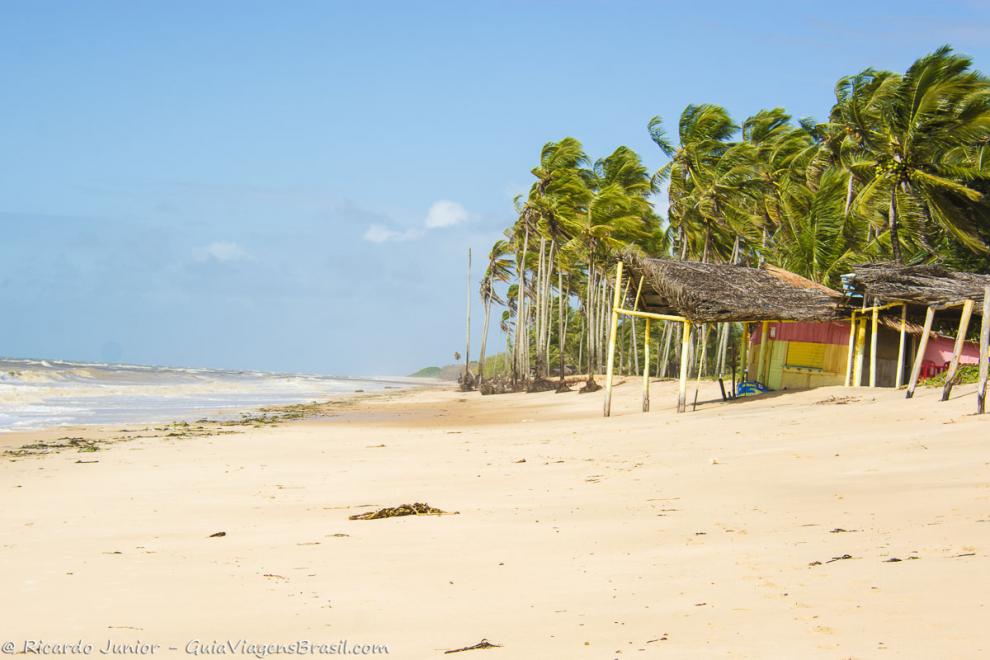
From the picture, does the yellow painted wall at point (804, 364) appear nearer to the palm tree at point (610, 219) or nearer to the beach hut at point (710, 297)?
the beach hut at point (710, 297)

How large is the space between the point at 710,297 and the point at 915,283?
13.7 feet

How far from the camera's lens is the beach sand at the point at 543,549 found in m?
5.03

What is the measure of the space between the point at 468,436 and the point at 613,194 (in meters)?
22.0

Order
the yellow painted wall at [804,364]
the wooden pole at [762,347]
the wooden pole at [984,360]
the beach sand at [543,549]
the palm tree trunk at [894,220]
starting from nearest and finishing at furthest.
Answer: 1. the beach sand at [543,549]
2. the wooden pole at [984,360]
3. the palm tree trunk at [894,220]
4. the yellow painted wall at [804,364]
5. the wooden pole at [762,347]

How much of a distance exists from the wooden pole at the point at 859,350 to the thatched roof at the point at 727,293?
716 mm

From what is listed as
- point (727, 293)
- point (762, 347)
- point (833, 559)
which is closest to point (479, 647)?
point (833, 559)

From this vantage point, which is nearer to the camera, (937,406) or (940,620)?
(940,620)

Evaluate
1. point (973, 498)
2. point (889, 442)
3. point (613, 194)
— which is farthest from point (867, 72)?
point (973, 498)

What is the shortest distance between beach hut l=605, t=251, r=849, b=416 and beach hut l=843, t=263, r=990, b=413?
69 cm

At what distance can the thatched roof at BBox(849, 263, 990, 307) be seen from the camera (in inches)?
789

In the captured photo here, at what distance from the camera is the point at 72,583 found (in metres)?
6.25

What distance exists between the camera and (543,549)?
722 centimetres

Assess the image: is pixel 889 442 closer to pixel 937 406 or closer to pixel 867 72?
pixel 937 406

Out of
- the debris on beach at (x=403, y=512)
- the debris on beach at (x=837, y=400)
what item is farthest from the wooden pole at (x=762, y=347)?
the debris on beach at (x=403, y=512)
